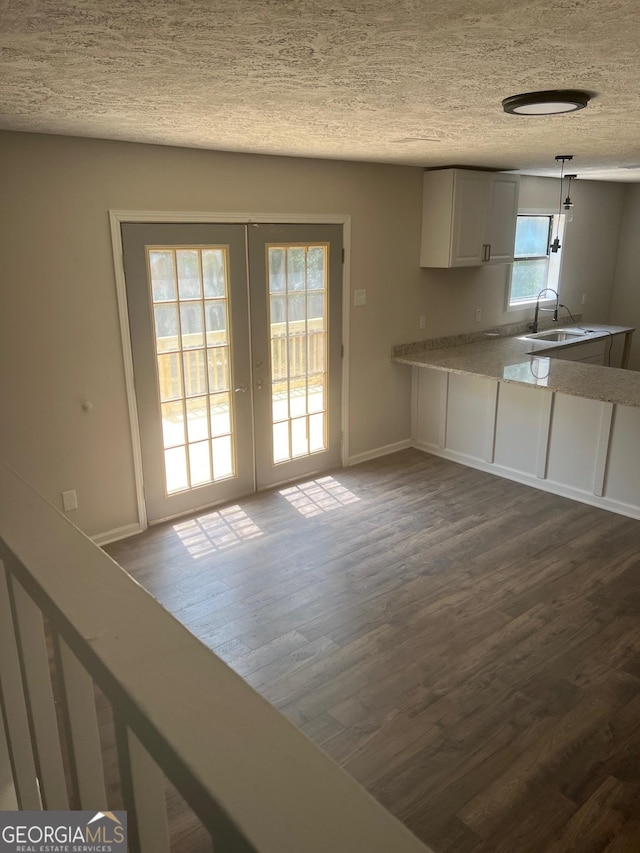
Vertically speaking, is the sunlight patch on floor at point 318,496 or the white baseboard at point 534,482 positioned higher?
the white baseboard at point 534,482

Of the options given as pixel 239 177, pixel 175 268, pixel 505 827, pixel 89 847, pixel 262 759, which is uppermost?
pixel 239 177

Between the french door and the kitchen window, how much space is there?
257 centimetres

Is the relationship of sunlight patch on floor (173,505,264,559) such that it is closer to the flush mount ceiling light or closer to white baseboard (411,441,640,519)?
white baseboard (411,441,640,519)

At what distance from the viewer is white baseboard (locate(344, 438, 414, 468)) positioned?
5270mm

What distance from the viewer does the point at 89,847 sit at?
72cm

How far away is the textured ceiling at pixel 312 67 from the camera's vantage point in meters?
1.32

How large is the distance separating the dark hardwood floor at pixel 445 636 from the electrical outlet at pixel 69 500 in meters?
0.38

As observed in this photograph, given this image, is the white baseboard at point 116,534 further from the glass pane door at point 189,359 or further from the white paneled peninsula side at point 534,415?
the white paneled peninsula side at point 534,415

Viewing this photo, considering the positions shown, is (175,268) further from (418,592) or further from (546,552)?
(546,552)

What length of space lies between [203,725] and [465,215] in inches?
203

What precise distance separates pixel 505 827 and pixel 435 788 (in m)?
0.26

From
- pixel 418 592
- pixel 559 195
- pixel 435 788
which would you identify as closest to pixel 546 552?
pixel 418 592

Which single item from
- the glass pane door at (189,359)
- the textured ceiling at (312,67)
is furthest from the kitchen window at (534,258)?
the glass pane door at (189,359)

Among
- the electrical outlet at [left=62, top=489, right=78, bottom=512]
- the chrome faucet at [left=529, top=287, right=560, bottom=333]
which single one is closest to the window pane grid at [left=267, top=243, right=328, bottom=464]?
the electrical outlet at [left=62, top=489, right=78, bottom=512]
